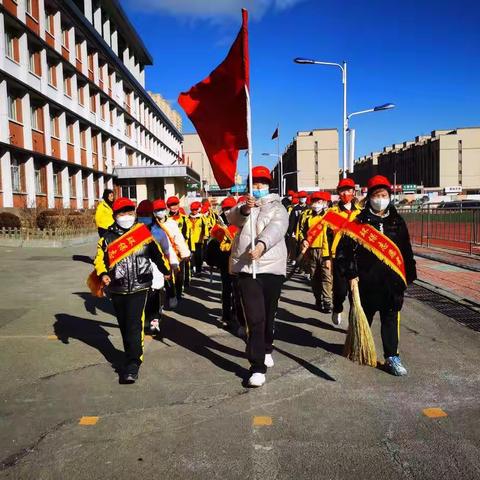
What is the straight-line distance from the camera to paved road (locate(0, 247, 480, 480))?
9.60 feet

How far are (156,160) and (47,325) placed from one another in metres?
56.3

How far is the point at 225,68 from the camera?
455 cm

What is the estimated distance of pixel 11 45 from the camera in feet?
79.6

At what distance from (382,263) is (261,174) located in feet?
4.89

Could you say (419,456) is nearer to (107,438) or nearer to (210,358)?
(107,438)

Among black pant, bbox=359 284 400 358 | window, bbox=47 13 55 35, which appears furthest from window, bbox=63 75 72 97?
black pant, bbox=359 284 400 358

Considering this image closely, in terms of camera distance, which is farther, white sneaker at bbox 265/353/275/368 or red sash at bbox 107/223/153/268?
white sneaker at bbox 265/353/275/368

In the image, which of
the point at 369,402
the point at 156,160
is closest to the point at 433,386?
the point at 369,402

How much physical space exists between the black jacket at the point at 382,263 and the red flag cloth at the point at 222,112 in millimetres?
1466

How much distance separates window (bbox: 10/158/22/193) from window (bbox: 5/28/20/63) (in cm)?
527

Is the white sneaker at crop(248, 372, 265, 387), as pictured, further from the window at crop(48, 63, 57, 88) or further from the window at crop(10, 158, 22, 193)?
the window at crop(48, 63, 57, 88)

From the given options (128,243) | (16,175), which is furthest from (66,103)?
(128,243)

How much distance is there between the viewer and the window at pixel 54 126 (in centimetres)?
2964

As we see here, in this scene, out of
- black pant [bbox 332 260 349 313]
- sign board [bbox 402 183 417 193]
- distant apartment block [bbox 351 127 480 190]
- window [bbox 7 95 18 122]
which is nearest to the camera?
black pant [bbox 332 260 349 313]
